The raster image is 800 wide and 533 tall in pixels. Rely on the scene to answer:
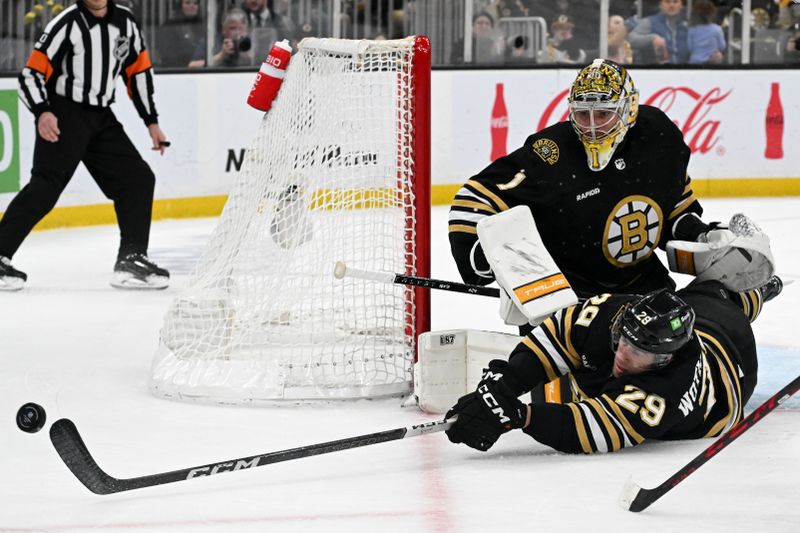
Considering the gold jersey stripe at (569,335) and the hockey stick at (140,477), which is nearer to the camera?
the hockey stick at (140,477)

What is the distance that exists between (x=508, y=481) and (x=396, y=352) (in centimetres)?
89

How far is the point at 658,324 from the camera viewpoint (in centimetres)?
300

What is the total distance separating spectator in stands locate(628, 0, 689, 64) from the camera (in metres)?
9.09

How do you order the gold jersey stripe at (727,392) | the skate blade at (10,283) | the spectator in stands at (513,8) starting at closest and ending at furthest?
the gold jersey stripe at (727,392) < the skate blade at (10,283) < the spectator in stands at (513,8)

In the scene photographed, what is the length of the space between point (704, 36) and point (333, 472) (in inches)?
266

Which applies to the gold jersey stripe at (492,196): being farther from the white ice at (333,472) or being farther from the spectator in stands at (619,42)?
the spectator in stands at (619,42)

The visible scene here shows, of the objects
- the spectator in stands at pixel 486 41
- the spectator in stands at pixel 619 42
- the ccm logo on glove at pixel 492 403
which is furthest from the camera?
the spectator in stands at pixel 619 42

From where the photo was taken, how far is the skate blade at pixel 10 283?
5.58m

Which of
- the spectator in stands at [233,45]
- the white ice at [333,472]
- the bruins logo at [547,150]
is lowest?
the white ice at [333,472]

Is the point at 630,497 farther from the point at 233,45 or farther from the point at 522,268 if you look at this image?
the point at 233,45

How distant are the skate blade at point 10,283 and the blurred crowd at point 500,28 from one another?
2498 mm

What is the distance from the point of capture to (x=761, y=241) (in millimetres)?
3566

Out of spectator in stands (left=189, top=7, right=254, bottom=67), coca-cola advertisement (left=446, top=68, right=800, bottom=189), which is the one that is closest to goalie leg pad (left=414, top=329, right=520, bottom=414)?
spectator in stands (left=189, top=7, right=254, bottom=67)

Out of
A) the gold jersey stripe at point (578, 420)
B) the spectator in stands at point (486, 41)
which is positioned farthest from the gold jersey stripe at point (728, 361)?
the spectator in stands at point (486, 41)
